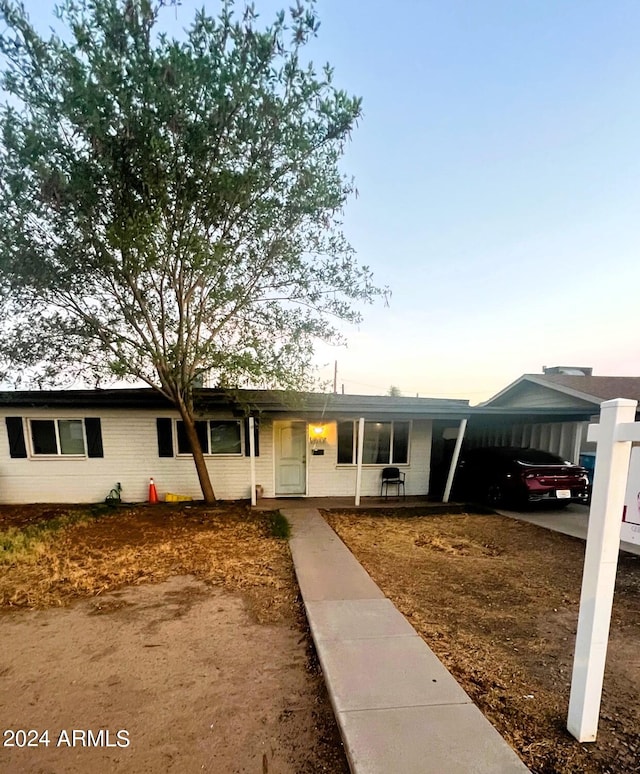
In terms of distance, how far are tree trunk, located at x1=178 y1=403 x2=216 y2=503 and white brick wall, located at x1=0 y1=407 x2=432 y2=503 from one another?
62 cm

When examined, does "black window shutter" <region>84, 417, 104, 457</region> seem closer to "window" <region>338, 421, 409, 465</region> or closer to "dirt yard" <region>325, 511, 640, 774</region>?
"window" <region>338, 421, 409, 465</region>

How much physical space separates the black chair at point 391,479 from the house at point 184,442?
207 millimetres

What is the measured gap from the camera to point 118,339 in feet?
22.4

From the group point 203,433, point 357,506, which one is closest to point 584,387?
point 357,506

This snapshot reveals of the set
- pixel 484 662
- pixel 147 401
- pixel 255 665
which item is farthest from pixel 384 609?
pixel 147 401

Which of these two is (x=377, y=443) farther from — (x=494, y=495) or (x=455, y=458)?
(x=494, y=495)

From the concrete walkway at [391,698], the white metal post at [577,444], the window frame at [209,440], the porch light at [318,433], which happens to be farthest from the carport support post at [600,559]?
the white metal post at [577,444]

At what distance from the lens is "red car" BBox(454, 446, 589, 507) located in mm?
7711

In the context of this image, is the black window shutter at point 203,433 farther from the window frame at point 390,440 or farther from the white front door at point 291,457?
the window frame at point 390,440

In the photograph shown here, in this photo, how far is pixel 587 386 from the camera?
11.2 meters

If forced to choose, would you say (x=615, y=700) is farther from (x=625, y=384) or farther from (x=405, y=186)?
(x=625, y=384)

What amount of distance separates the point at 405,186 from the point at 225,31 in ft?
16.7

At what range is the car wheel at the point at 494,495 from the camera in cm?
848

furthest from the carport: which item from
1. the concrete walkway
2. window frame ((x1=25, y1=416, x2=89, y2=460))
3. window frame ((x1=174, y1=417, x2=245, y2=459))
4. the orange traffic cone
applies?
window frame ((x1=25, y1=416, x2=89, y2=460))
